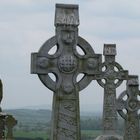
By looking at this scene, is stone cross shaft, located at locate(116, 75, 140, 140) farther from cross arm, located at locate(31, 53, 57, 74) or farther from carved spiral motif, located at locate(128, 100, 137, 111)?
cross arm, located at locate(31, 53, 57, 74)

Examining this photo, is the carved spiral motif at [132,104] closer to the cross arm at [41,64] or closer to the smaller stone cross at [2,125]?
the cross arm at [41,64]

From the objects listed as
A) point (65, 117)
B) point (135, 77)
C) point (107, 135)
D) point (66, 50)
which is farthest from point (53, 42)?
point (107, 135)

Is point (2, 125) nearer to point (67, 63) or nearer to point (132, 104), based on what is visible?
point (67, 63)

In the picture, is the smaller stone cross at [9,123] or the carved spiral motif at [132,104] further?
the carved spiral motif at [132,104]

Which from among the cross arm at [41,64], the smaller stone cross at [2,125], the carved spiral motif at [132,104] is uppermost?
the cross arm at [41,64]

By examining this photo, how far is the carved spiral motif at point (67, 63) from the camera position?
47.4 feet

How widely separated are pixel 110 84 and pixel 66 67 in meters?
11.1

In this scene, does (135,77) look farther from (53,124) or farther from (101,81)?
(53,124)

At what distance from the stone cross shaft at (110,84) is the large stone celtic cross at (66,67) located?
10322 mm

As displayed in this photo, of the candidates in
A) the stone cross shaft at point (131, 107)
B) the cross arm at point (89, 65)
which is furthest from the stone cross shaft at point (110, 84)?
the cross arm at point (89, 65)

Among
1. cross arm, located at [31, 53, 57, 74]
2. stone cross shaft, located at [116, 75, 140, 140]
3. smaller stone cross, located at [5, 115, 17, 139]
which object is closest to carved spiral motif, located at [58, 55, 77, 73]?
cross arm, located at [31, 53, 57, 74]

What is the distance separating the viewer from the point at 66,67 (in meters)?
14.5

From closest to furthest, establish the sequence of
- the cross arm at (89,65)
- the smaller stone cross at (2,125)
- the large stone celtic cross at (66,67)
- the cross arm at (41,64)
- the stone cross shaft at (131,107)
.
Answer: the smaller stone cross at (2,125) → the cross arm at (41,64) → the large stone celtic cross at (66,67) → the cross arm at (89,65) → the stone cross shaft at (131,107)

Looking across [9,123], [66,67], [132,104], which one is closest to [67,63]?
[66,67]
